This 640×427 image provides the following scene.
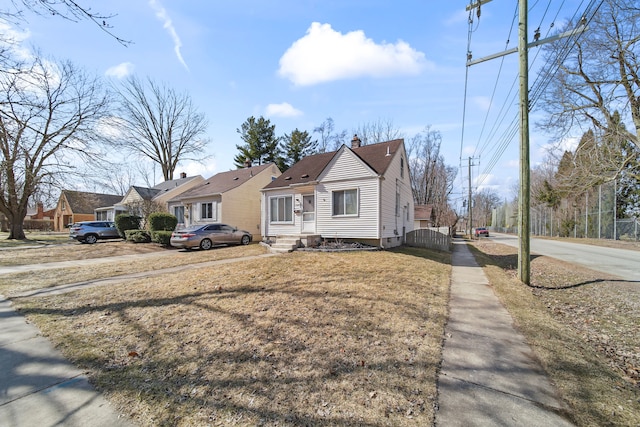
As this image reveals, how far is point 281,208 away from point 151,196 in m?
20.7

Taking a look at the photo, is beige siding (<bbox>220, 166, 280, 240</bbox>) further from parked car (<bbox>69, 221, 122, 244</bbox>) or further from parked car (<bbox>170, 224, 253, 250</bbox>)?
parked car (<bbox>69, 221, 122, 244</bbox>)

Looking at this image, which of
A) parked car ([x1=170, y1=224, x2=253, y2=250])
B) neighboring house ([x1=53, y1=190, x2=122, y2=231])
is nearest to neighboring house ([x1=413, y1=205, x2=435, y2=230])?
parked car ([x1=170, y1=224, x2=253, y2=250])

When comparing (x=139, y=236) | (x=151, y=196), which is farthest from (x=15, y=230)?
(x=139, y=236)

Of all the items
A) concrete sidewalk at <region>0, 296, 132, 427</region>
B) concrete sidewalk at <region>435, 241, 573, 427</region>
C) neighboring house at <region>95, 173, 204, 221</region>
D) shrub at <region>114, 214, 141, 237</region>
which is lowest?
concrete sidewalk at <region>0, 296, 132, 427</region>

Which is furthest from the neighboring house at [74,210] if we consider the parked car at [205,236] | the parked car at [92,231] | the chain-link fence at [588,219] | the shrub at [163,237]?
the chain-link fence at [588,219]

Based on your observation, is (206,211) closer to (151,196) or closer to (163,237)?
(163,237)

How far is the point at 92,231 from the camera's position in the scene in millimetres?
21422

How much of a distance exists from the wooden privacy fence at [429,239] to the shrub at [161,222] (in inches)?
628

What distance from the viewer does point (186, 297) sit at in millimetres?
6020

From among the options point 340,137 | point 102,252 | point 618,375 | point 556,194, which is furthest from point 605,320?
point 556,194

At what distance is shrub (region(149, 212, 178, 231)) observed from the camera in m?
18.5

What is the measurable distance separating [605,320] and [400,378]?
5082 millimetres

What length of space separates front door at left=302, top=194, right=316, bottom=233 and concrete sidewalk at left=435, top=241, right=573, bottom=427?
34.1 ft

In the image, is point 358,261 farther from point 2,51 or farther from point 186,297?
point 2,51
